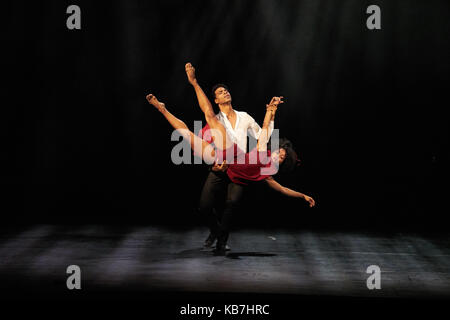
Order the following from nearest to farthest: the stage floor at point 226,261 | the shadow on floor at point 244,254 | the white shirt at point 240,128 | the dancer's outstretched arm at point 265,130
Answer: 1. the stage floor at point 226,261
2. the dancer's outstretched arm at point 265,130
3. the shadow on floor at point 244,254
4. the white shirt at point 240,128

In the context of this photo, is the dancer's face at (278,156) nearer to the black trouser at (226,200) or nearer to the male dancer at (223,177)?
the male dancer at (223,177)

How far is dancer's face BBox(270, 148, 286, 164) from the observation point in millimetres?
6534

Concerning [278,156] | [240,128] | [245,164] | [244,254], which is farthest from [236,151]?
[244,254]

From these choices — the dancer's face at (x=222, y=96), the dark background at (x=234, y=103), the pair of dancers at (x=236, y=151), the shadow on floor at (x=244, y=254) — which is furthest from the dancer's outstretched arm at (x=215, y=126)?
the dark background at (x=234, y=103)

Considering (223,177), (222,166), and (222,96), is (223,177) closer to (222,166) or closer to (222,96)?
(222,166)

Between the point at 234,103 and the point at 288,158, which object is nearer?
the point at 288,158

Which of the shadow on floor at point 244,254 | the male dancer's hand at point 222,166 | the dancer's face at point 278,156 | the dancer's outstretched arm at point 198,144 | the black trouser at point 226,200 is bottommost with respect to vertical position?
the shadow on floor at point 244,254

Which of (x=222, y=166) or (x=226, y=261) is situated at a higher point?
(x=222, y=166)

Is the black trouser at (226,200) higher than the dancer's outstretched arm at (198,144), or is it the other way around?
the dancer's outstretched arm at (198,144)

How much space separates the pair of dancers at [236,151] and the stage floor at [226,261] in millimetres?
620

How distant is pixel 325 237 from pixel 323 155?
3.10 ft

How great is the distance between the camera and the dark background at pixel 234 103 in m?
7.83

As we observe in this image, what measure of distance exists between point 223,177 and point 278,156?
1.60 feet

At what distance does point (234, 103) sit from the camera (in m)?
7.91
